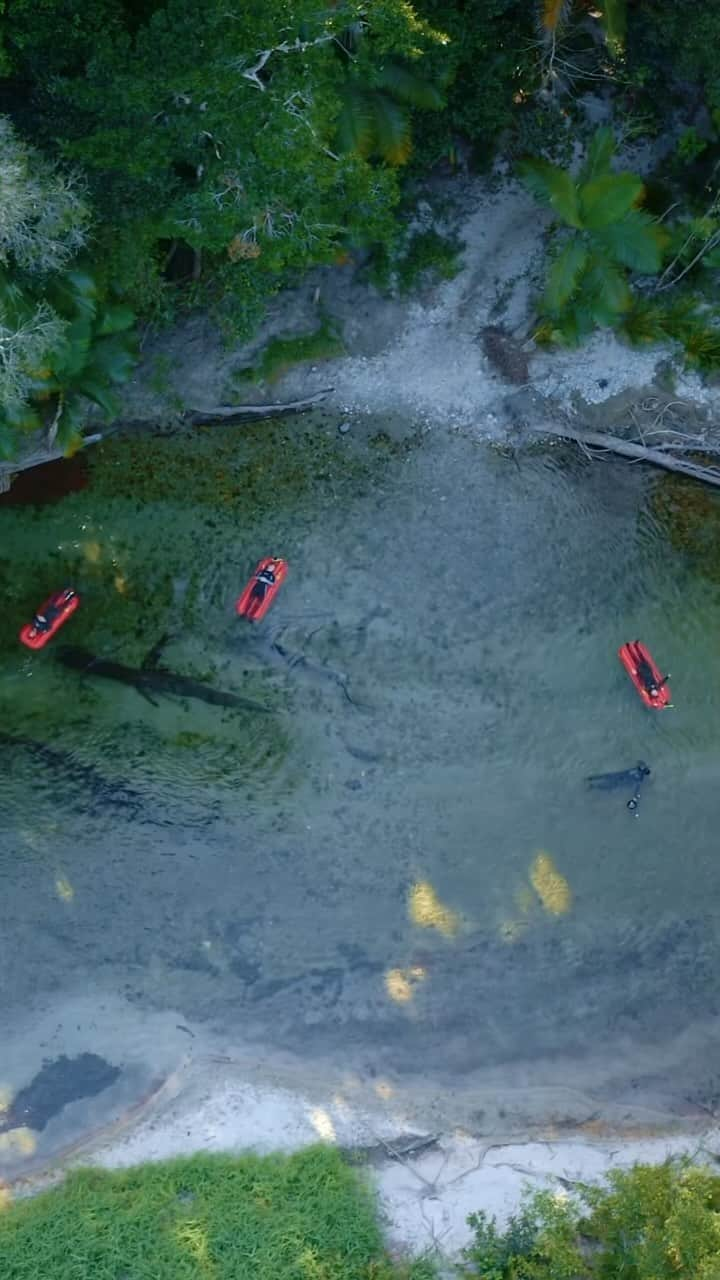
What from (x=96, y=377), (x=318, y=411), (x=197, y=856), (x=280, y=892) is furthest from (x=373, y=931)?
(x=96, y=377)

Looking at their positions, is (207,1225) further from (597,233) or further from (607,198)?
(607,198)

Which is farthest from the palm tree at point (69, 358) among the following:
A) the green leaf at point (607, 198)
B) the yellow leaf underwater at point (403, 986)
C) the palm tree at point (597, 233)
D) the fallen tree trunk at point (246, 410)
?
the yellow leaf underwater at point (403, 986)

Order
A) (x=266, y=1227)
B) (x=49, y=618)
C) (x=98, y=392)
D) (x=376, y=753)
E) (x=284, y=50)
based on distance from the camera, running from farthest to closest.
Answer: (x=376, y=753) → (x=49, y=618) → (x=266, y=1227) → (x=98, y=392) → (x=284, y=50)

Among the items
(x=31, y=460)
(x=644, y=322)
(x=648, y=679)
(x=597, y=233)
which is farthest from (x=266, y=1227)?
(x=597, y=233)

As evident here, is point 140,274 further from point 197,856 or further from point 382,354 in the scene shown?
point 197,856

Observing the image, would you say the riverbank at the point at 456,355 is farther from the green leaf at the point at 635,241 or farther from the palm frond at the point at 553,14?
the palm frond at the point at 553,14
